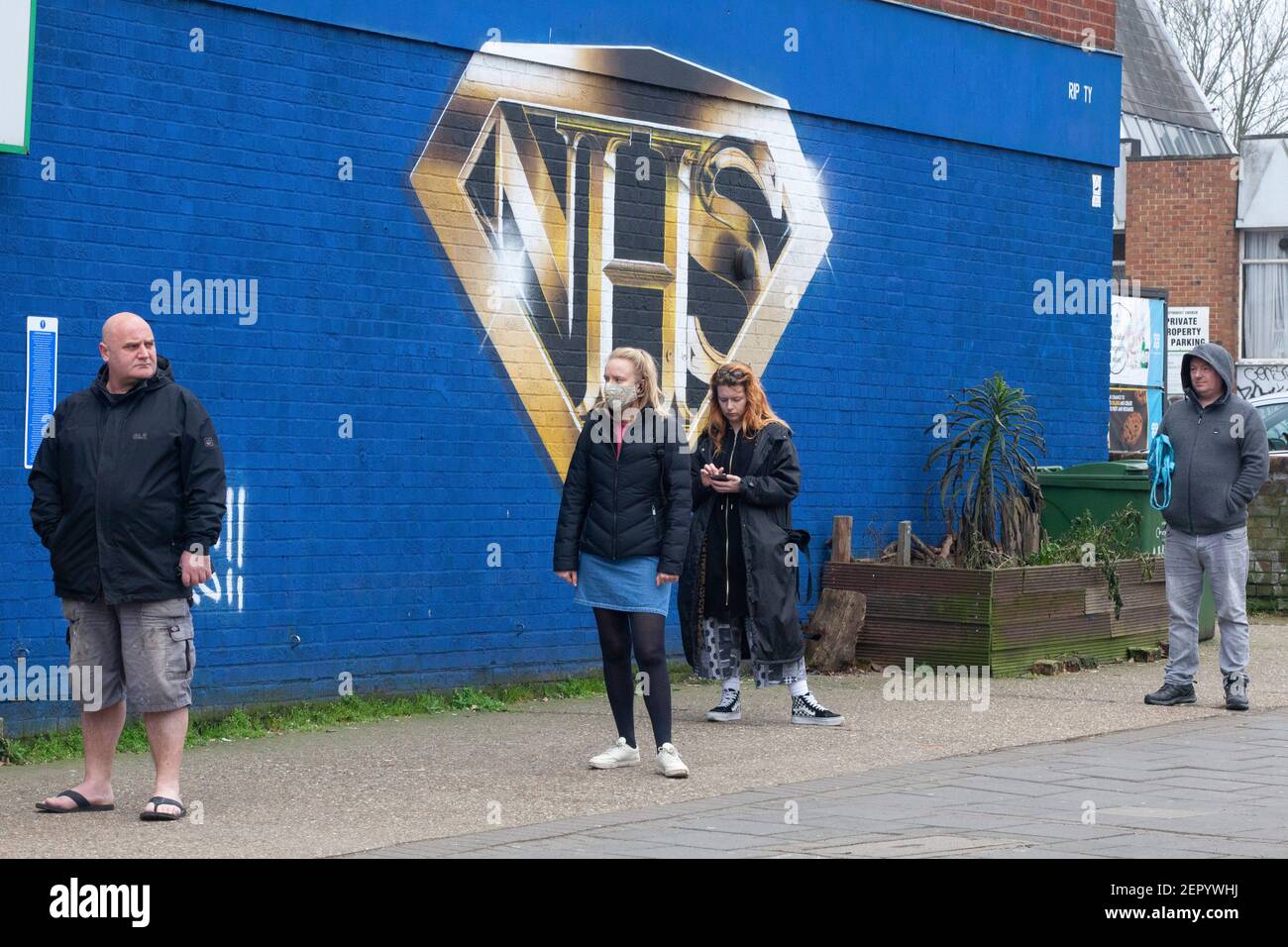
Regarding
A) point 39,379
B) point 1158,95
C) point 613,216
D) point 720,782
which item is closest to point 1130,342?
point 613,216

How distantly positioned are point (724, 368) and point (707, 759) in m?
2.18

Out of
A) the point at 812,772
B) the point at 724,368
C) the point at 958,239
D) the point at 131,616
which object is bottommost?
the point at 812,772

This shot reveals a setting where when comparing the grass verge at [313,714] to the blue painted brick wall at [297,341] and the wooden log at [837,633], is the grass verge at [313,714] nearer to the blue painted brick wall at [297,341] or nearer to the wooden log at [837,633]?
the blue painted brick wall at [297,341]

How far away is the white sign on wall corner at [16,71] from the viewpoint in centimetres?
909

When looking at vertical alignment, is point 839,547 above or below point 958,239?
below

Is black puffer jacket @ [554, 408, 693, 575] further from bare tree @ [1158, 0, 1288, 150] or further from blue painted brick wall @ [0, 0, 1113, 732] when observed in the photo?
bare tree @ [1158, 0, 1288, 150]

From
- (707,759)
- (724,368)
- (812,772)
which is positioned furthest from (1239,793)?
(724,368)

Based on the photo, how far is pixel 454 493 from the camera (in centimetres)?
1130

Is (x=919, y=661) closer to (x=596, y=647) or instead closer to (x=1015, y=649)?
(x=1015, y=649)

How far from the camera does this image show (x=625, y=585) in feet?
28.9

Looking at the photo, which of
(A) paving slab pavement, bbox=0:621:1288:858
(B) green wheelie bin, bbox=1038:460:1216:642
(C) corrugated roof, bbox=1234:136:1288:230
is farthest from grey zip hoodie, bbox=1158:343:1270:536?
(C) corrugated roof, bbox=1234:136:1288:230

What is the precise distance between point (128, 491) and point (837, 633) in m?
6.19

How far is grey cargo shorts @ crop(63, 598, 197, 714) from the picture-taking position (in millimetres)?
7695

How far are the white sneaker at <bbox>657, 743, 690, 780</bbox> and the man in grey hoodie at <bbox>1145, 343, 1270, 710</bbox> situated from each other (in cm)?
384
